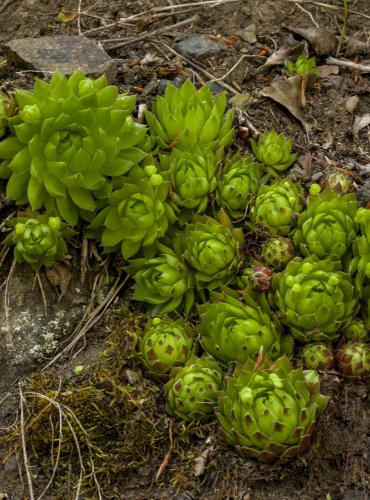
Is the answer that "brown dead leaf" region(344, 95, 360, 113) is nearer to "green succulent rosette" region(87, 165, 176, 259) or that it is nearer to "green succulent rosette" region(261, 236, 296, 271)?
"green succulent rosette" region(261, 236, 296, 271)

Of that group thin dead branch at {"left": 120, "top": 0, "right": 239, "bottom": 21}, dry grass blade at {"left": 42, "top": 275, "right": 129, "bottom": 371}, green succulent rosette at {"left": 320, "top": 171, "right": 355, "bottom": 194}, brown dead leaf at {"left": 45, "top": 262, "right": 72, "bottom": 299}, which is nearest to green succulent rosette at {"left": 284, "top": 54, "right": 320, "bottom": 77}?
thin dead branch at {"left": 120, "top": 0, "right": 239, "bottom": 21}

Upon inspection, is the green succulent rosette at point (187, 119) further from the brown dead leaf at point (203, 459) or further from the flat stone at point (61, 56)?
the brown dead leaf at point (203, 459)

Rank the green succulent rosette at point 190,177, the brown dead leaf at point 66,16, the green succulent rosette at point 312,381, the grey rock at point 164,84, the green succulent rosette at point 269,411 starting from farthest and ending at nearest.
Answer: the brown dead leaf at point 66,16 → the grey rock at point 164,84 → the green succulent rosette at point 190,177 → the green succulent rosette at point 312,381 → the green succulent rosette at point 269,411

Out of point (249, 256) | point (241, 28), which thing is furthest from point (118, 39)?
point (249, 256)

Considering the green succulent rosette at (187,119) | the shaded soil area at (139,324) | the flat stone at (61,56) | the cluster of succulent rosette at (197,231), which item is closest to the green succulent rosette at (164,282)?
the cluster of succulent rosette at (197,231)

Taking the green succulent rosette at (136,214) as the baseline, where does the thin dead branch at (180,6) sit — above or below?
above

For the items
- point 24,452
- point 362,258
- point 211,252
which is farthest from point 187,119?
point 24,452
